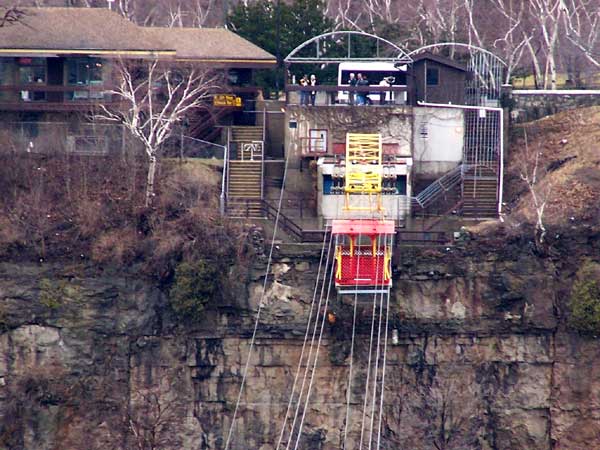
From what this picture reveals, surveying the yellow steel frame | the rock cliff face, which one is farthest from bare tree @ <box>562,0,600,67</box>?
the rock cliff face

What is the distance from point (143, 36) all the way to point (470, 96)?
12413 mm

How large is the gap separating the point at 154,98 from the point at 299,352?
37.1ft

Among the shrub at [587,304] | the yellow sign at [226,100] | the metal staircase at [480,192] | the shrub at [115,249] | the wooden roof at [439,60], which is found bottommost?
the shrub at [587,304]

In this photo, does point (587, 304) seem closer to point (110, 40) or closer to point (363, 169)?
point (363, 169)

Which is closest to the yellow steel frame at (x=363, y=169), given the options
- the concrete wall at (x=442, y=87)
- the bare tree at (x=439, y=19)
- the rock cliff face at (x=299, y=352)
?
the rock cliff face at (x=299, y=352)

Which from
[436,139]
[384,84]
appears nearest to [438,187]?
[436,139]

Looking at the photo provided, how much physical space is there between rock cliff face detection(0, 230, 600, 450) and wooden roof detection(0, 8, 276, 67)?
30.9 ft

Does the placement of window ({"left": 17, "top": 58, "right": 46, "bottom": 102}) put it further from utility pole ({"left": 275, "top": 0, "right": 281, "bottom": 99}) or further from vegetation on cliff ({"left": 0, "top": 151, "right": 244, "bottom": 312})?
utility pole ({"left": 275, "top": 0, "right": 281, "bottom": 99})

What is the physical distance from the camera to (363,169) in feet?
252

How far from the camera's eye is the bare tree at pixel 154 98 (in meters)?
78.1

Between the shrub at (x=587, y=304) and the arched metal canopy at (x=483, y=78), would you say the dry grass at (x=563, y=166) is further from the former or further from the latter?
the shrub at (x=587, y=304)

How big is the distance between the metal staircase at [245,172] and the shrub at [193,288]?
9.83 feet

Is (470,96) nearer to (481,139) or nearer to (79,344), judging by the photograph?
(481,139)

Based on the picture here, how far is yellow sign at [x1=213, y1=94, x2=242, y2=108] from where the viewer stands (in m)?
82.4
